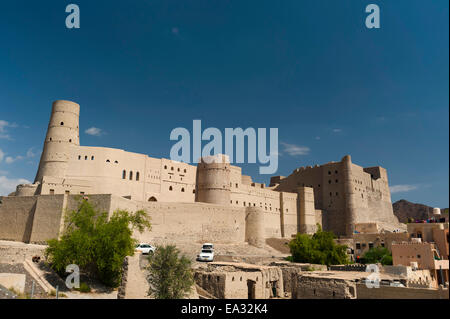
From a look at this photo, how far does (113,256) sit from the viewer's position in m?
18.3

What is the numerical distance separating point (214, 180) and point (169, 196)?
19.9ft

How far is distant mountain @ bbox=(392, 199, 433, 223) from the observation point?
89.5 m

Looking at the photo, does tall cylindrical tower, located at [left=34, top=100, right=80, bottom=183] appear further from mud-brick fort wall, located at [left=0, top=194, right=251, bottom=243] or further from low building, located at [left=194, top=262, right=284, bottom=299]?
low building, located at [left=194, top=262, right=284, bottom=299]

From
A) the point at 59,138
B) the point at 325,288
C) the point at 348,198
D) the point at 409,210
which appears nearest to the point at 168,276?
the point at 325,288

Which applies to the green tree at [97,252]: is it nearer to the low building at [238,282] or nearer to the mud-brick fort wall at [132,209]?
the low building at [238,282]

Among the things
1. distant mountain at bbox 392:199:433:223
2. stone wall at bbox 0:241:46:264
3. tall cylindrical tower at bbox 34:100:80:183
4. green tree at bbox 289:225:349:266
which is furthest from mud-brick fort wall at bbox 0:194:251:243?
distant mountain at bbox 392:199:433:223

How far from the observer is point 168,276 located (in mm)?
13625

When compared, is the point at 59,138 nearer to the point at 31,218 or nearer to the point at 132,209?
the point at 31,218

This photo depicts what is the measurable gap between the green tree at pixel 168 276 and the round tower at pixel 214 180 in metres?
30.0

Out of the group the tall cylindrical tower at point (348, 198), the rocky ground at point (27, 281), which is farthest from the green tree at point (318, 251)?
the tall cylindrical tower at point (348, 198)

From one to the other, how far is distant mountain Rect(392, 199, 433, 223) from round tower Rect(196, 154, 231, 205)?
6323 cm

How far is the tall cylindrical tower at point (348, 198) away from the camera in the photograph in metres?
57.8
